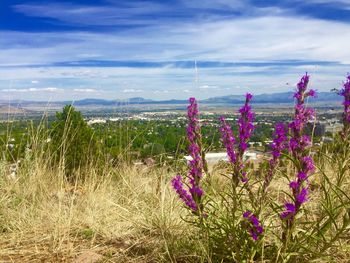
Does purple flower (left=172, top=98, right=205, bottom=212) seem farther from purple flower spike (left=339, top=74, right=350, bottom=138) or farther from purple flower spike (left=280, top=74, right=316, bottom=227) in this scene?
purple flower spike (left=339, top=74, right=350, bottom=138)

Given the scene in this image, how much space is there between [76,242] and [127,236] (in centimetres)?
43

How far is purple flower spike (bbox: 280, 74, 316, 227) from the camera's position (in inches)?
84.2

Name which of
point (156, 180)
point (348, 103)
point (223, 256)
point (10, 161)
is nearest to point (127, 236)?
point (223, 256)

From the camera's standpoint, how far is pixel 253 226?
7.91 ft

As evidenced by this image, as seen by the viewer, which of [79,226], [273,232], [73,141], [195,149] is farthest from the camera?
[73,141]

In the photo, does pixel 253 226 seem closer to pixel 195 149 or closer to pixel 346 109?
pixel 195 149

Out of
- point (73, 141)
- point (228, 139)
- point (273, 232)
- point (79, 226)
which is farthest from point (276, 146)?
point (73, 141)

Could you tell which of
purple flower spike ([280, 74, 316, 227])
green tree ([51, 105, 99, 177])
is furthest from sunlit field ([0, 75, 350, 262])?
green tree ([51, 105, 99, 177])

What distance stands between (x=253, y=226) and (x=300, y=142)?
1.95 feet

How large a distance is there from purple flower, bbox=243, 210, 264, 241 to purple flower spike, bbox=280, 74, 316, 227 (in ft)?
0.71

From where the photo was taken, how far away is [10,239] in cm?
348

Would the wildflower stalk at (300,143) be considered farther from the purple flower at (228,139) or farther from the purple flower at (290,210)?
the purple flower at (228,139)

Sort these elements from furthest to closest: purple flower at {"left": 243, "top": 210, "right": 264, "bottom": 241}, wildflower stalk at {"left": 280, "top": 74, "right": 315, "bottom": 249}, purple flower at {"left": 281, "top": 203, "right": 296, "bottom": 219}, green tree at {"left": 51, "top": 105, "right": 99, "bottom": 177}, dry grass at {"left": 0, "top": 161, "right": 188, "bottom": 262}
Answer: green tree at {"left": 51, "top": 105, "right": 99, "bottom": 177}
dry grass at {"left": 0, "top": 161, "right": 188, "bottom": 262}
purple flower at {"left": 243, "top": 210, "right": 264, "bottom": 241}
purple flower at {"left": 281, "top": 203, "right": 296, "bottom": 219}
wildflower stalk at {"left": 280, "top": 74, "right": 315, "bottom": 249}

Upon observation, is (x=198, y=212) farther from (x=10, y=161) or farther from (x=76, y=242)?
(x=10, y=161)
